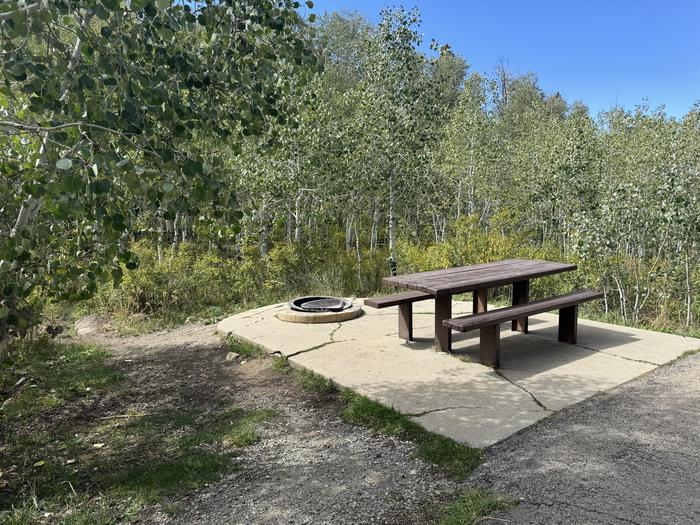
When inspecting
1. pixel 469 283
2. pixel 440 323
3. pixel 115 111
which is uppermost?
pixel 115 111

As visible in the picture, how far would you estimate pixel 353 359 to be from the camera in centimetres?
469

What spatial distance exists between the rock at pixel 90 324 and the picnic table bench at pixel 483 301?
14.9ft

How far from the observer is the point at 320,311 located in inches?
245

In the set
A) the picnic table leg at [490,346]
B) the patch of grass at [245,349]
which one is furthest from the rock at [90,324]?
the picnic table leg at [490,346]

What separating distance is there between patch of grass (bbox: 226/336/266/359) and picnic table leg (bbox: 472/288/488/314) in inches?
90.1

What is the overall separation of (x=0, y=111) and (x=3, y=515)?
209cm

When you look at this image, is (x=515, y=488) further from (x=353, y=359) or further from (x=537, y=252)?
(x=537, y=252)

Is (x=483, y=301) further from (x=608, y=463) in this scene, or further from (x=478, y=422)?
(x=608, y=463)

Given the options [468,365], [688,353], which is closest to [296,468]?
[468,365]

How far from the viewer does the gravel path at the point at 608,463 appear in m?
2.31

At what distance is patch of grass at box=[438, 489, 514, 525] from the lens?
2307mm

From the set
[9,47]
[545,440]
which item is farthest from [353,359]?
[9,47]

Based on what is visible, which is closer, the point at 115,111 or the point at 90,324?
the point at 115,111

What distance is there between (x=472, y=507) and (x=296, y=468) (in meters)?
1.01
